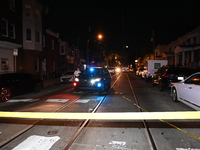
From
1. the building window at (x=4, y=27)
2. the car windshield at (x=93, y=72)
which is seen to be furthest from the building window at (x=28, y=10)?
the car windshield at (x=93, y=72)

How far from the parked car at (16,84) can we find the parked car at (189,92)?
8.64m

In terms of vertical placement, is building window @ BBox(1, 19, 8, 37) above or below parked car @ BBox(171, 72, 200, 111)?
above

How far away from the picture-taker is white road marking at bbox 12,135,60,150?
3.92 meters

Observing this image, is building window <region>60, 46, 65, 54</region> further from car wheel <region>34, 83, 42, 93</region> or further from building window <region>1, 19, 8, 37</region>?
car wheel <region>34, 83, 42, 93</region>

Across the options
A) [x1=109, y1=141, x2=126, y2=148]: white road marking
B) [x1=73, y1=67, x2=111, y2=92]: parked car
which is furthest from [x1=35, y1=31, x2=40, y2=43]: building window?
[x1=109, y1=141, x2=126, y2=148]: white road marking

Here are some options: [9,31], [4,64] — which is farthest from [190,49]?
[4,64]

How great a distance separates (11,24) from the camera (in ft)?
62.7

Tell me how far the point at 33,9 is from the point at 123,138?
21.6 meters

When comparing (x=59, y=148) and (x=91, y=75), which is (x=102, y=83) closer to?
(x=91, y=75)

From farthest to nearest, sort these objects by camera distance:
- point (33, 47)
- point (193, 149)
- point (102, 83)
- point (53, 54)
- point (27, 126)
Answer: point (53, 54) → point (33, 47) → point (102, 83) → point (27, 126) → point (193, 149)

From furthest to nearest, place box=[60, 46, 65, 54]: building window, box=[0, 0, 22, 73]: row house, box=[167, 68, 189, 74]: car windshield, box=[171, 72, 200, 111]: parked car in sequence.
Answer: box=[60, 46, 65, 54]: building window
box=[0, 0, 22, 73]: row house
box=[167, 68, 189, 74]: car windshield
box=[171, 72, 200, 111]: parked car

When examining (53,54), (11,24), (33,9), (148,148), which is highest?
(33,9)

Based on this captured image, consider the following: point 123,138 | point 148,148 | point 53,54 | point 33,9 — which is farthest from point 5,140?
point 53,54

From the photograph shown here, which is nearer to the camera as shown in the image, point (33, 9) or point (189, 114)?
point (189, 114)
